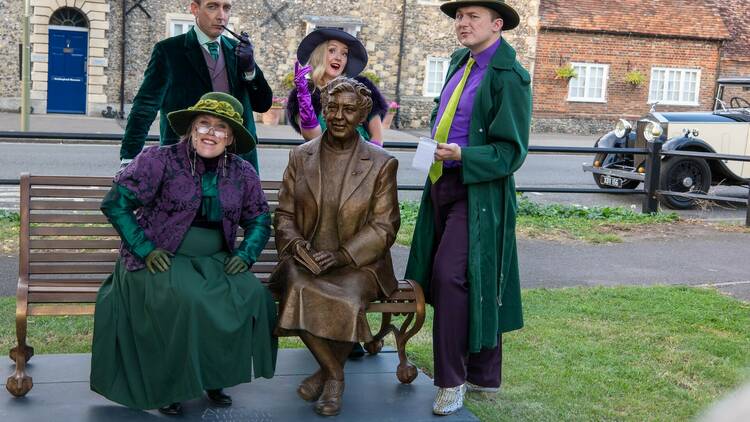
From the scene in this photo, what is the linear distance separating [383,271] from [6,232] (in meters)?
5.26

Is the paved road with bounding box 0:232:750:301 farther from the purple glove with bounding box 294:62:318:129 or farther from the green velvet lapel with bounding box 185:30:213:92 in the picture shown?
the purple glove with bounding box 294:62:318:129

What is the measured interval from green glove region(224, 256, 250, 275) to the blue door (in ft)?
80.4

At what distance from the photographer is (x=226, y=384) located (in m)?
4.38

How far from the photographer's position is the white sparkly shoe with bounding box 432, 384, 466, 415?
4.68m

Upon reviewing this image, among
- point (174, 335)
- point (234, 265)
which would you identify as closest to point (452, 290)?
point (234, 265)

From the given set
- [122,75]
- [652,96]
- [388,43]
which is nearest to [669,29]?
[652,96]

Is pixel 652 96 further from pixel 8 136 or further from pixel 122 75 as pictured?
pixel 8 136

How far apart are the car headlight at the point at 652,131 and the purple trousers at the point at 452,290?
34.2ft

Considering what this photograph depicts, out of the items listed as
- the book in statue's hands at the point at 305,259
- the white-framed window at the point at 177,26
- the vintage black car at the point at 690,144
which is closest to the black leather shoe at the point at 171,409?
the book in statue's hands at the point at 305,259

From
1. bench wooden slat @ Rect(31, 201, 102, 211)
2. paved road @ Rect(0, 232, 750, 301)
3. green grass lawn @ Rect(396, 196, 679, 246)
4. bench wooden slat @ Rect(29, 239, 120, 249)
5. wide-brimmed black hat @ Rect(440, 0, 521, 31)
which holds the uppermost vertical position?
wide-brimmed black hat @ Rect(440, 0, 521, 31)

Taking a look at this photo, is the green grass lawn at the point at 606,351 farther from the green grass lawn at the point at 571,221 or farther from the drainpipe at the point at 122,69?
the drainpipe at the point at 122,69

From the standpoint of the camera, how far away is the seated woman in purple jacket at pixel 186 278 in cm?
430

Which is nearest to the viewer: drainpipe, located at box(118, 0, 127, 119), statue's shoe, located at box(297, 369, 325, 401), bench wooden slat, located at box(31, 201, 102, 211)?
statue's shoe, located at box(297, 369, 325, 401)

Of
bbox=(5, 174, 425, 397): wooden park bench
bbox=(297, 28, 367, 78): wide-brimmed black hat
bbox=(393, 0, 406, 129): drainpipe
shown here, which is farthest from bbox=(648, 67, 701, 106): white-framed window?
bbox=(5, 174, 425, 397): wooden park bench
